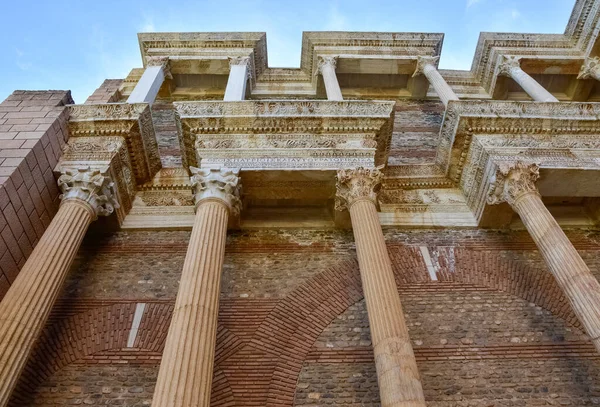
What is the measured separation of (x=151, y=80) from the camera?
12.7 metres

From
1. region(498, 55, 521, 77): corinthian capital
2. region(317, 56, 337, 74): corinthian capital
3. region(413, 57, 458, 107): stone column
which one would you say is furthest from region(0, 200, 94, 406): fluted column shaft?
region(498, 55, 521, 77): corinthian capital

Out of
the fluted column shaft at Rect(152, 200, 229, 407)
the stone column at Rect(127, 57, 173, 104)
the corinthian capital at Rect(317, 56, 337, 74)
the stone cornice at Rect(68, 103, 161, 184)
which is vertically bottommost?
the fluted column shaft at Rect(152, 200, 229, 407)

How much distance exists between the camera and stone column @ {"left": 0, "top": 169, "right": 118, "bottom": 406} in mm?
5746

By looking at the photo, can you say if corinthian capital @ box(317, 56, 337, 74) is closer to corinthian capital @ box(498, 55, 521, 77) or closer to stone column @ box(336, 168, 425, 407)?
corinthian capital @ box(498, 55, 521, 77)

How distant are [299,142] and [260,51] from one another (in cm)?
740

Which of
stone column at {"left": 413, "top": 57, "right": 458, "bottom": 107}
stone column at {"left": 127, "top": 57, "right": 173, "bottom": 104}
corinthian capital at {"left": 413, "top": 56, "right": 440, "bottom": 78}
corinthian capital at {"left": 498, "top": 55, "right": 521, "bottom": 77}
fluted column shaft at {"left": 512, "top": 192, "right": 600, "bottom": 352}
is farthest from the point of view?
corinthian capital at {"left": 413, "top": 56, "right": 440, "bottom": 78}

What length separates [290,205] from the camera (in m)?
10.4

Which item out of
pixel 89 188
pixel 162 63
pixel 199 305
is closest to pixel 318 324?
pixel 199 305

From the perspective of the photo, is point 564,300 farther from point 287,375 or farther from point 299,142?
point 299,142

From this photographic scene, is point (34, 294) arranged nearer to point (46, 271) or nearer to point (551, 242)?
point (46, 271)

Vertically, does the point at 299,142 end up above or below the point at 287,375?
above

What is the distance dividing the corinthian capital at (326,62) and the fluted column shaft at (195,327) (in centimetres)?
844

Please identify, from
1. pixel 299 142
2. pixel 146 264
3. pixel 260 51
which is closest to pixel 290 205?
pixel 299 142

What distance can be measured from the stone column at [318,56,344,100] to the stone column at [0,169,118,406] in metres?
6.41
